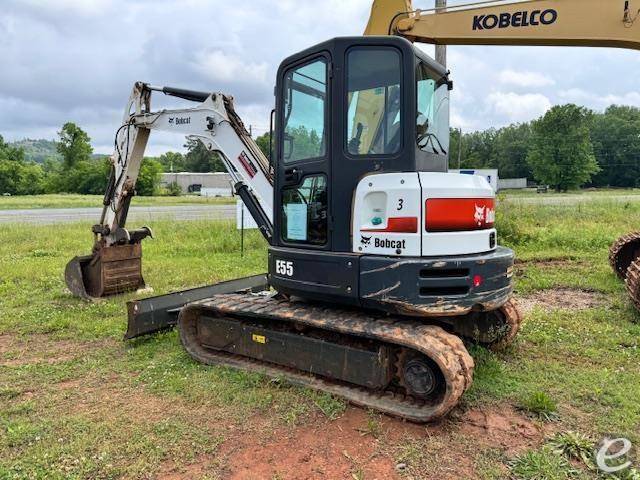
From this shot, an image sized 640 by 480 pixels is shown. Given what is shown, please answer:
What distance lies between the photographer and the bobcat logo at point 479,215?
4.19 meters

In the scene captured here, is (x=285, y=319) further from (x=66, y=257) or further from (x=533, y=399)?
(x=66, y=257)

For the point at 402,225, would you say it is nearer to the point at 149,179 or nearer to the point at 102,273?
the point at 102,273

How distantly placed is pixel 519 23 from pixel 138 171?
541cm

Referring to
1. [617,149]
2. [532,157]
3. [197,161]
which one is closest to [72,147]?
[197,161]

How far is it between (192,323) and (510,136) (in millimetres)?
92623

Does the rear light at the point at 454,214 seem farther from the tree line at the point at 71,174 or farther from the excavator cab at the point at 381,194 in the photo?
the tree line at the point at 71,174

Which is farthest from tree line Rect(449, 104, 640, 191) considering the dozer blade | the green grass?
the dozer blade

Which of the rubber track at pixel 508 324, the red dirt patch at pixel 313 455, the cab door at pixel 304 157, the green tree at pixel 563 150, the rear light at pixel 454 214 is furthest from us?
the green tree at pixel 563 150

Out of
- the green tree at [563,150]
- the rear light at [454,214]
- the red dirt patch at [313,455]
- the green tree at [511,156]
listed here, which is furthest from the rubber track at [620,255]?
the green tree at [511,156]

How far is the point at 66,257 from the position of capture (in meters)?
12.1

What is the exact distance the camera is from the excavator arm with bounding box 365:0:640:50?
5.17 meters

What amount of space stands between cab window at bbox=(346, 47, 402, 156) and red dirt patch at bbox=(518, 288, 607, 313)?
4.11 m

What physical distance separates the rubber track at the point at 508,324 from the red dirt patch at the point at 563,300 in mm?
2012

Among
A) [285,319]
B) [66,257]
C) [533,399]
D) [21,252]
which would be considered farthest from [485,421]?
[21,252]
